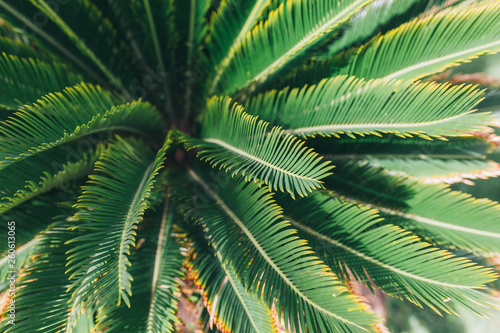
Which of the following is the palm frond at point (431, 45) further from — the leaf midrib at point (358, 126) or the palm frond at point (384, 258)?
the palm frond at point (384, 258)

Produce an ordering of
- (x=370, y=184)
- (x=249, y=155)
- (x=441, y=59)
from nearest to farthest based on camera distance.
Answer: (x=249, y=155), (x=441, y=59), (x=370, y=184)

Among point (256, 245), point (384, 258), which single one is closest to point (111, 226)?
point (256, 245)

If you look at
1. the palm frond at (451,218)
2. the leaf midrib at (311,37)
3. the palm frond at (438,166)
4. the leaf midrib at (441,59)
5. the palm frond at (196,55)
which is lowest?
the palm frond at (451,218)

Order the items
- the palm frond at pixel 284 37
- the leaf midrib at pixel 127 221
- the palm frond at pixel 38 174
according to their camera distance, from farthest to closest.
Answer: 1. the palm frond at pixel 284 37
2. the palm frond at pixel 38 174
3. the leaf midrib at pixel 127 221

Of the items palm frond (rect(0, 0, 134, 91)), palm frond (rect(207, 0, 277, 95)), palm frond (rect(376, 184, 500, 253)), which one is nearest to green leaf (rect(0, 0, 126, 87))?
palm frond (rect(0, 0, 134, 91))

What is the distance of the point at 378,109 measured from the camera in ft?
4.01

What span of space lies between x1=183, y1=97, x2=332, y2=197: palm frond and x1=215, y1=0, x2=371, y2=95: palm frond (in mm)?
244

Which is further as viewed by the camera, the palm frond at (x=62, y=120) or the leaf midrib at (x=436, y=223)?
the leaf midrib at (x=436, y=223)

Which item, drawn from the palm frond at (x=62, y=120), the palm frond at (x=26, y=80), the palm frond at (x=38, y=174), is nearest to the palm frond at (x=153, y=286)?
the palm frond at (x=38, y=174)

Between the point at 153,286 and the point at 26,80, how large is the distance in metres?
0.97

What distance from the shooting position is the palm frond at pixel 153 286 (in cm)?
113

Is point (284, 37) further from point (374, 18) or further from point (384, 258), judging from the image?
point (384, 258)

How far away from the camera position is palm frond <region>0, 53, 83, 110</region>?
1.21m

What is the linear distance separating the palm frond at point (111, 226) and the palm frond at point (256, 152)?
24 cm
